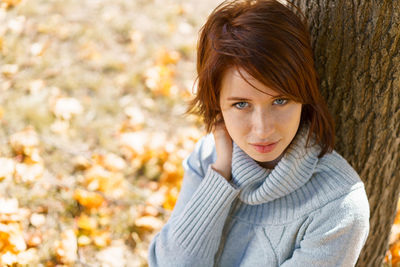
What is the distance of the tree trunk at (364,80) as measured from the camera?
4.93ft

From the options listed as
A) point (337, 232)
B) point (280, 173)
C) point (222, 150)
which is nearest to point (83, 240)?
point (222, 150)

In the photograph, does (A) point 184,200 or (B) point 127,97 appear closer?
(A) point 184,200

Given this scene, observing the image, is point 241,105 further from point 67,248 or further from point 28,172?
point 28,172

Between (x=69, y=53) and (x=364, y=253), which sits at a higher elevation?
(x=69, y=53)

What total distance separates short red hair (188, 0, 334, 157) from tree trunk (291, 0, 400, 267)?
0.20 metres

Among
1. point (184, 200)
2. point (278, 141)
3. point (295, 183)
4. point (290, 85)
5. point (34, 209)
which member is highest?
point (290, 85)

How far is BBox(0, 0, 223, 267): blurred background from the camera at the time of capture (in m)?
2.34

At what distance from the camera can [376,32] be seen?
150 cm

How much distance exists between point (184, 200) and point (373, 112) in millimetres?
792

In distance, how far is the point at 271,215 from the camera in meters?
1.59

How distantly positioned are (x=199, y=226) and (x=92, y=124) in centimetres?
152

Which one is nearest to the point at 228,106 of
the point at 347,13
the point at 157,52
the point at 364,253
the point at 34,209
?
the point at 347,13

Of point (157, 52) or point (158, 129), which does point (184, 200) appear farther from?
point (157, 52)

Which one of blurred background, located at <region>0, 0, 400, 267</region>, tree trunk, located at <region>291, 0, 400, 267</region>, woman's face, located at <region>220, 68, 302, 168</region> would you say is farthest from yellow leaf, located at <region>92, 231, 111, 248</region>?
tree trunk, located at <region>291, 0, 400, 267</region>
